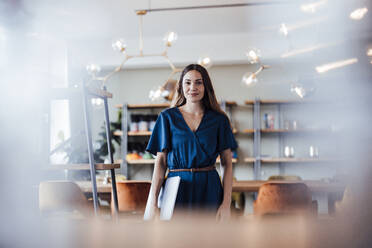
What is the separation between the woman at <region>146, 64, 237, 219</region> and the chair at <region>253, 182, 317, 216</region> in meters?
1.28

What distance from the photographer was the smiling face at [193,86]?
1294mm

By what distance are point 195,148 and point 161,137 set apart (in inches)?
5.8

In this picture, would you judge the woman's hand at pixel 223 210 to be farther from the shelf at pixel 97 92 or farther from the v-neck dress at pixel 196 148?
the shelf at pixel 97 92

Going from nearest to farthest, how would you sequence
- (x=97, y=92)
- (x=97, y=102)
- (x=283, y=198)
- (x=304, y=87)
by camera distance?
(x=97, y=92) < (x=283, y=198) < (x=304, y=87) < (x=97, y=102)

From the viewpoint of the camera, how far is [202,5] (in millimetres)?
3701

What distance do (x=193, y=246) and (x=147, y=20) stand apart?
428 centimetres

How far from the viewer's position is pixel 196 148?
1279mm

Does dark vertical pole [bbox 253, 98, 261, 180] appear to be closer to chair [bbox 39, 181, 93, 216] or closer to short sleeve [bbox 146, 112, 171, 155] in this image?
chair [bbox 39, 181, 93, 216]

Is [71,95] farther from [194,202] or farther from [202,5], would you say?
[202,5]

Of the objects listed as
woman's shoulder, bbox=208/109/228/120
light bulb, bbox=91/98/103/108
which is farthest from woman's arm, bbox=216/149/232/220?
light bulb, bbox=91/98/103/108

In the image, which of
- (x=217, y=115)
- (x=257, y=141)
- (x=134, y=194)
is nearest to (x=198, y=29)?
(x=257, y=141)

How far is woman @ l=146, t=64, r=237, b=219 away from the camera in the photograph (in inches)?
50.6

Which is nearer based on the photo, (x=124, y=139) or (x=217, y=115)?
(x=217, y=115)

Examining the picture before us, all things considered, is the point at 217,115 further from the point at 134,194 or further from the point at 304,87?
the point at 304,87
